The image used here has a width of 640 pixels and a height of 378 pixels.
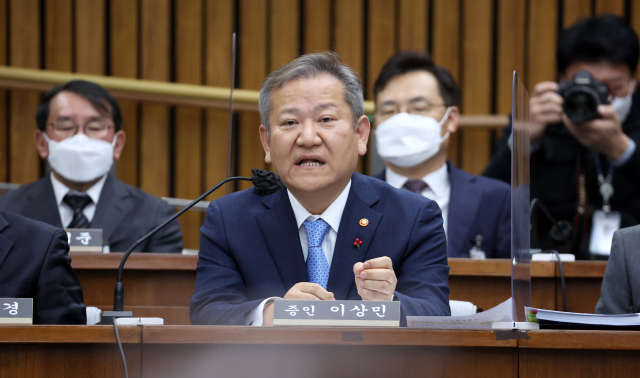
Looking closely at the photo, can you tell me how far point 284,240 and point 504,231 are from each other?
128 centimetres

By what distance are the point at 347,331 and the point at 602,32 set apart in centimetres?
239

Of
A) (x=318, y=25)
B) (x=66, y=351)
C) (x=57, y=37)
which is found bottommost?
(x=66, y=351)

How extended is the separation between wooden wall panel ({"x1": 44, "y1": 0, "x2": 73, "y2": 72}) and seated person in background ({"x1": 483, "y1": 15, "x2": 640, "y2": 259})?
7.79 ft

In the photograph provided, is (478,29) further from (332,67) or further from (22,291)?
(22,291)

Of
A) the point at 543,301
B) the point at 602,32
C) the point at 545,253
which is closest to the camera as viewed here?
the point at 543,301

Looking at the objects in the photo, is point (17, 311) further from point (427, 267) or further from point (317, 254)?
point (427, 267)

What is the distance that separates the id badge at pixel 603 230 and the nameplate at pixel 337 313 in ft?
6.10

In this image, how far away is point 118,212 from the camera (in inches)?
115

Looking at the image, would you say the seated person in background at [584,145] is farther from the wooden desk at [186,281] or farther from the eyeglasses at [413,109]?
the wooden desk at [186,281]

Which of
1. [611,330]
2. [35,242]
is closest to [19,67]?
[35,242]

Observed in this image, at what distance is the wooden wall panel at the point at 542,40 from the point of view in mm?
4176

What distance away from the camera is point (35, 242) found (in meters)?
1.85

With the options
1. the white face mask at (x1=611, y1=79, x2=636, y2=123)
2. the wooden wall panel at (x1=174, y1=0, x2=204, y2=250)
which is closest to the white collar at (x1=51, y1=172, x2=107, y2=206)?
the wooden wall panel at (x1=174, y1=0, x2=204, y2=250)

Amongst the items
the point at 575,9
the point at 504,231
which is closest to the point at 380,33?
the point at 575,9
